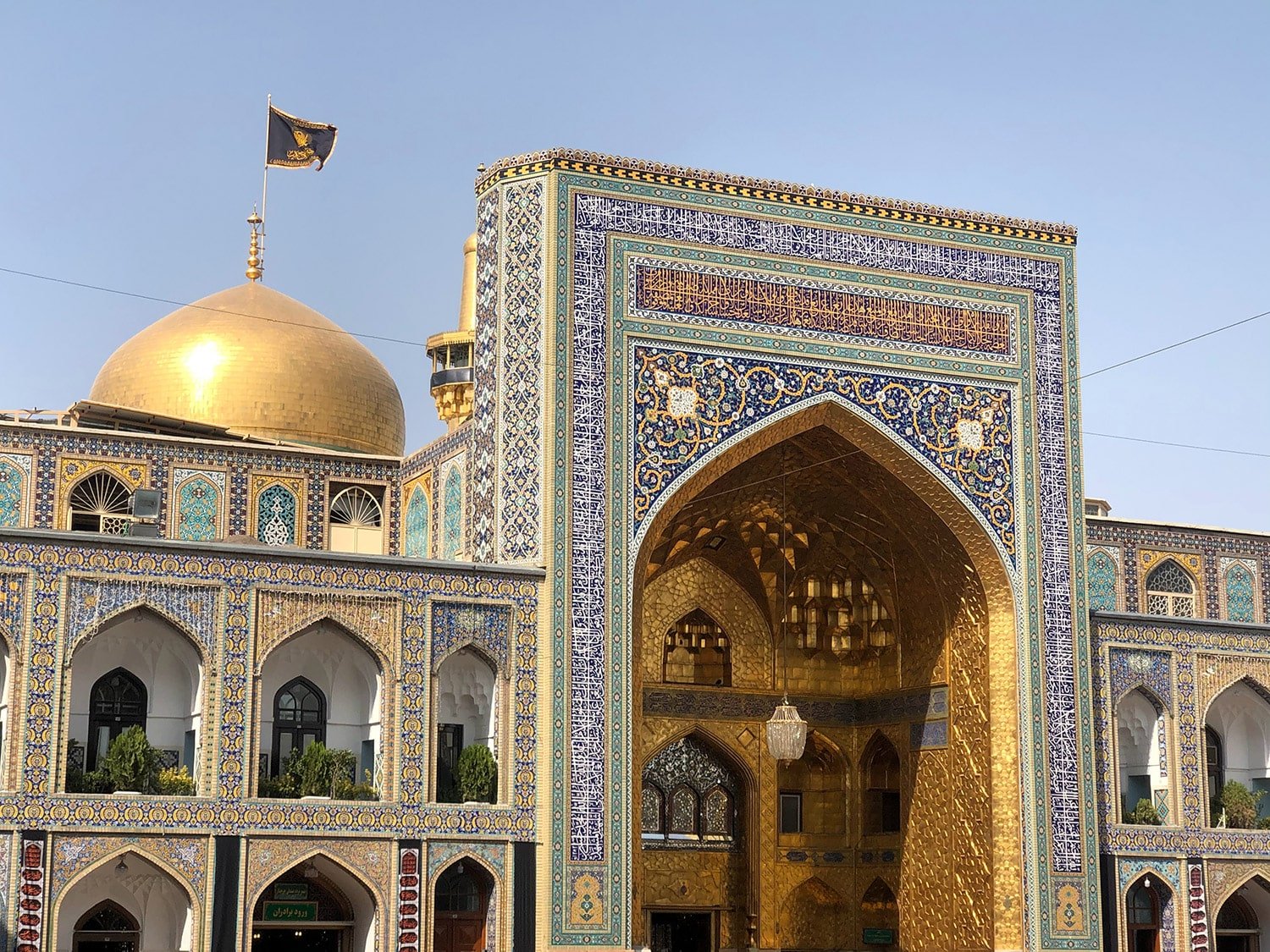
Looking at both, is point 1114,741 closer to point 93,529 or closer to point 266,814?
point 266,814

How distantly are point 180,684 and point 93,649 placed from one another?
31.0 inches

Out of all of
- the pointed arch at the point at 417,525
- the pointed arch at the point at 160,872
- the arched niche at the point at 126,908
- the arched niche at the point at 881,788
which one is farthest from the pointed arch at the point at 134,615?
the arched niche at the point at 881,788

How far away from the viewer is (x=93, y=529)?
20297mm

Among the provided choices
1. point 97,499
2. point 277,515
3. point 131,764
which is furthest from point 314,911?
point 97,499

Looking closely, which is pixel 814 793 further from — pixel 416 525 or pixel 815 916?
pixel 416 525

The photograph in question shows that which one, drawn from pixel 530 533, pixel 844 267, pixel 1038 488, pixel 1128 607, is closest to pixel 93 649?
pixel 530 533

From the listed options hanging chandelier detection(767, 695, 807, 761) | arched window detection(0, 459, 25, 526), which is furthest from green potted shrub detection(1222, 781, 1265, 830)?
arched window detection(0, 459, 25, 526)

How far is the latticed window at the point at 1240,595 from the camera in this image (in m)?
23.5

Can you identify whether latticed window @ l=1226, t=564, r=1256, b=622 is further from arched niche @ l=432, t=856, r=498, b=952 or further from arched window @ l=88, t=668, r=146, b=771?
arched window @ l=88, t=668, r=146, b=771

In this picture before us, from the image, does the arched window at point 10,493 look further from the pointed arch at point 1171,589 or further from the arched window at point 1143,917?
the pointed arch at point 1171,589

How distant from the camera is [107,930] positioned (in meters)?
16.4

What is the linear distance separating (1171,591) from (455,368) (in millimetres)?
9199

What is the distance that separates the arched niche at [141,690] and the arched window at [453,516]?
3.14m

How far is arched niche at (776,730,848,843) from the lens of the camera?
2150cm
